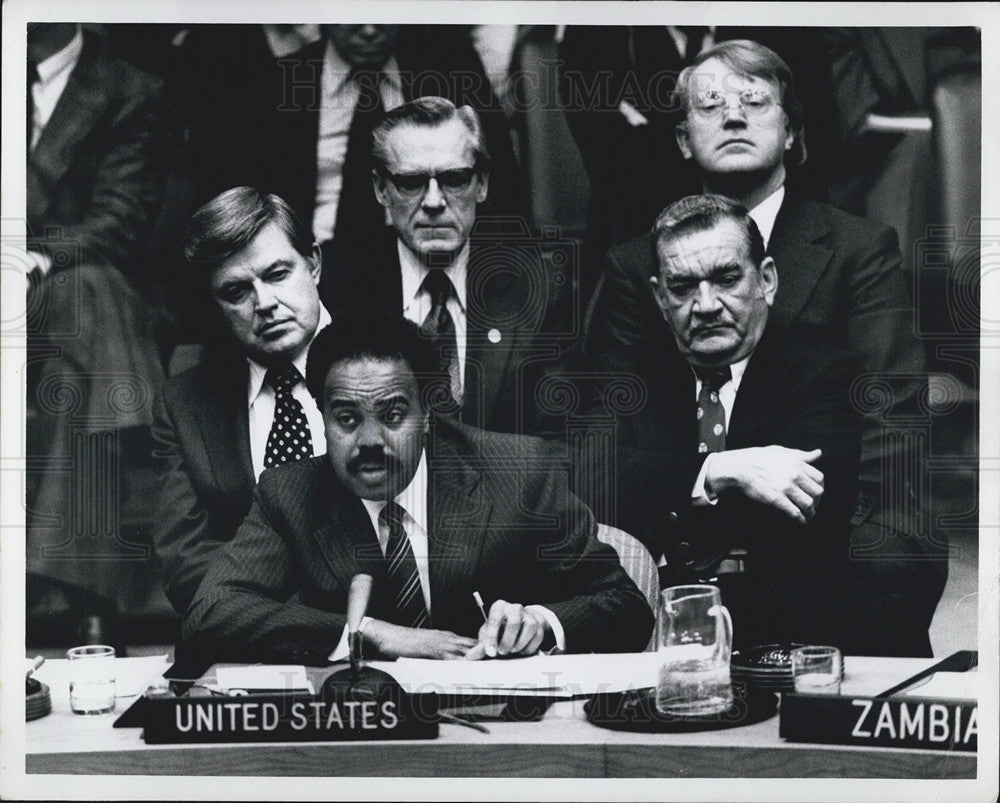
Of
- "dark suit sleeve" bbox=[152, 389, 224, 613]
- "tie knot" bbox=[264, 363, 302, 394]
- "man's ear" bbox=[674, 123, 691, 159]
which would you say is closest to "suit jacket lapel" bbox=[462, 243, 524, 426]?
"tie knot" bbox=[264, 363, 302, 394]

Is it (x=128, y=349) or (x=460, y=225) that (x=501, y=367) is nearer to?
(x=460, y=225)

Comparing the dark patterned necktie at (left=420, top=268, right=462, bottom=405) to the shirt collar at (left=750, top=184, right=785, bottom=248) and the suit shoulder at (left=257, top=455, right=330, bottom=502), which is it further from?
the shirt collar at (left=750, top=184, right=785, bottom=248)

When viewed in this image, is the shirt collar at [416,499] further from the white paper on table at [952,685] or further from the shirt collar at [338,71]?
the white paper on table at [952,685]

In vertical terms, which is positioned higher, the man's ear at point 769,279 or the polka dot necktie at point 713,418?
the man's ear at point 769,279

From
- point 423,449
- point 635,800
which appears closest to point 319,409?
point 423,449

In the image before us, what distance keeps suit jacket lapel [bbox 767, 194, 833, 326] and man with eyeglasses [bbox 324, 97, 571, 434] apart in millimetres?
600

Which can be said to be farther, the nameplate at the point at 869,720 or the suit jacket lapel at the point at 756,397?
the suit jacket lapel at the point at 756,397

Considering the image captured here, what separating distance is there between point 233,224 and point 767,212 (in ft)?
4.90

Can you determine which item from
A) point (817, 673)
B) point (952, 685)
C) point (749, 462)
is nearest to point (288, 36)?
point (749, 462)

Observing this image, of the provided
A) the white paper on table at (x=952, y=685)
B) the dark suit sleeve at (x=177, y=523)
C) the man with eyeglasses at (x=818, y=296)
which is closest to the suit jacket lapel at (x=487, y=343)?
the man with eyeglasses at (x=818, y=296)

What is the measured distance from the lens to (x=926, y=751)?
130 inches

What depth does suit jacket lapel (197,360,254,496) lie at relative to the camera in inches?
132

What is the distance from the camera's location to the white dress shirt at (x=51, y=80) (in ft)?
10.9

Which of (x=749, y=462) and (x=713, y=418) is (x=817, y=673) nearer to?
(x=749, y=462)
